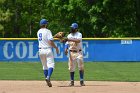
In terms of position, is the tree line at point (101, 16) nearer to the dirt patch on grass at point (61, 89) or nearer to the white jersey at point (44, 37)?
the white jersey at point (44, 37)

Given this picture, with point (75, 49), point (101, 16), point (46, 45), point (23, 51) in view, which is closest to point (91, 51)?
point (23, 51)

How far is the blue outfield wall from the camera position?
32.1m

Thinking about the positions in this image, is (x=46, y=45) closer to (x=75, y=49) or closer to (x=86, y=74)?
(x=75, y=49)

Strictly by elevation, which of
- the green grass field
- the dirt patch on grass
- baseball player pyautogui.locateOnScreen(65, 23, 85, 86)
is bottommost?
the green grass field

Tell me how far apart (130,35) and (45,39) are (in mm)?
33005

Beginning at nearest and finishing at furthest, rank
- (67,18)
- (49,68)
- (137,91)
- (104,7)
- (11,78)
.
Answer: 1. (137,91)
2. (49,68)
3. (11,78)
4. (104,7)
5. (67,18)

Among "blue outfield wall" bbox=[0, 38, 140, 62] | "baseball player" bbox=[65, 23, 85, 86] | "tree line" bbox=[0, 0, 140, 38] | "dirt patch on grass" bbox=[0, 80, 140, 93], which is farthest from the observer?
"tree line" bbox=[0, 0, 140, 38]

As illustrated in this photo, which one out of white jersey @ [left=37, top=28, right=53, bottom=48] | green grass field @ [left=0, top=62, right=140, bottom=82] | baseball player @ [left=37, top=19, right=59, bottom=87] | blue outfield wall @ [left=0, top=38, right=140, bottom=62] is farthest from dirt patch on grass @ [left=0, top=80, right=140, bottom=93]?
blue outfield wall @ [left=0, top=38, right=140, bottom=62]

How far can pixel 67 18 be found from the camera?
50000 millimetres

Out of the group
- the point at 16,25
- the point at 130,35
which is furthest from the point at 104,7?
the point at 16,25

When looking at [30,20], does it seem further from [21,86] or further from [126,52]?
[21,86]

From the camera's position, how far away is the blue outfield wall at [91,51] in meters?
32.1

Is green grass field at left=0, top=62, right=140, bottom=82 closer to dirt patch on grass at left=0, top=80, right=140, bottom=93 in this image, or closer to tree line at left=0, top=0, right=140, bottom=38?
dirt patch on grass at left=0, top=80, right=140, bottom=93

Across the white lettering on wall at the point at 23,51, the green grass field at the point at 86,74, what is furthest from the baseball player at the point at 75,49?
the white lettering on wall at the point at 23,51
